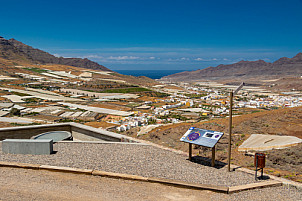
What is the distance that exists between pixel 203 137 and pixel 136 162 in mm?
2610

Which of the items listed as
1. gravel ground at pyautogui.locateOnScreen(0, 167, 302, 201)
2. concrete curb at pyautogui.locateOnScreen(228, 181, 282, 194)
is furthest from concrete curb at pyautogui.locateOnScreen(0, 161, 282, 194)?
gravel ground at pyautogui.locateOnScreen(0, 167, 302, 201)

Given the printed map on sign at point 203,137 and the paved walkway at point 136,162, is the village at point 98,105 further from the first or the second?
the printed map on sign at point 203,137

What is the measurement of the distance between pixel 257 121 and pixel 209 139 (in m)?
8.20

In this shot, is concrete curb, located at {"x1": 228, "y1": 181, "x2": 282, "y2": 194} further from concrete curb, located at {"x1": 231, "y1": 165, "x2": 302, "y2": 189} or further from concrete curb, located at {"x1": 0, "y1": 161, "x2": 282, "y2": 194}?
concrete curb, located at {"x1": 231, "y1": 165, "x2": 302, "y2": 189}

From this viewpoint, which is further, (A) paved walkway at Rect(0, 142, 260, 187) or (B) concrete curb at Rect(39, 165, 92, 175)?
(B) concrete curb at Rect(39, 165, 92, 175)

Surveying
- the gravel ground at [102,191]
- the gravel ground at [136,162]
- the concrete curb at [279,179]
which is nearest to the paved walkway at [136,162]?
the gravel ground at [136,162]

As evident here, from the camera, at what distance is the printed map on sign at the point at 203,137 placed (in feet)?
29.0

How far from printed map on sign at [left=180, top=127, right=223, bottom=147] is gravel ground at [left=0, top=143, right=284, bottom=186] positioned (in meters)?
0.93

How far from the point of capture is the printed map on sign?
29.0 feet

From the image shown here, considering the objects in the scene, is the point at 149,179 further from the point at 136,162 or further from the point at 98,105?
the point at 98,105

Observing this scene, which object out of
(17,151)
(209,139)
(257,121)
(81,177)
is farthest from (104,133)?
(257,121)

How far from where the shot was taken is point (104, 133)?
13266 millimetres

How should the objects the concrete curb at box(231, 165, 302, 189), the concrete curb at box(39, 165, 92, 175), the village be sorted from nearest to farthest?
the concrete curb at box(231, 165, 302, 189) < the concrete curb at box(39, 165, 92, 175) < the village

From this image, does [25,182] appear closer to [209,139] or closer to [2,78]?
[209,139]
